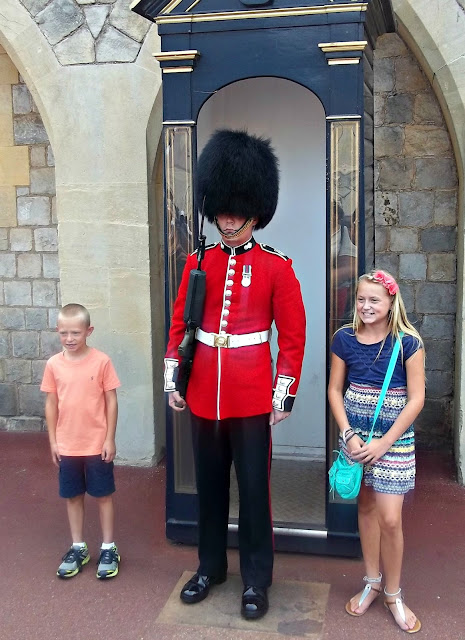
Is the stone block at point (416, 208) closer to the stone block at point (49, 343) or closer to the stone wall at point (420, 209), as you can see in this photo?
the stone wall at point (420, 209)

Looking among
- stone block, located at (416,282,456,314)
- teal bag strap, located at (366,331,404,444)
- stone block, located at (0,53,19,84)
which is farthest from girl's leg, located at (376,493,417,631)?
stone block, located at (0,53,19,84)

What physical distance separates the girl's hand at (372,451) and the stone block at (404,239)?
2.08m

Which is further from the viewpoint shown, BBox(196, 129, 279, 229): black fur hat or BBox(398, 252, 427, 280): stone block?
BBox(398, 252, 427, 280): stone block

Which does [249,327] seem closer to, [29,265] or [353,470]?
[353,470]

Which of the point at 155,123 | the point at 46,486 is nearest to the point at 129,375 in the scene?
the point at 46,486

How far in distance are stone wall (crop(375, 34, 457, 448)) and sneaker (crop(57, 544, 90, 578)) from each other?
2.19 meters

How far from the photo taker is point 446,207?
4227 millimetres

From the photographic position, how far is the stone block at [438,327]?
4.30 meters

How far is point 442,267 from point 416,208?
37cm

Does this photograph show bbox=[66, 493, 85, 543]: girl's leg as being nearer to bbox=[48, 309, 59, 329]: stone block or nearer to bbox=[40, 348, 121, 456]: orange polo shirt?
bbox=[40, 348, 121, 456]: orange polo shirt

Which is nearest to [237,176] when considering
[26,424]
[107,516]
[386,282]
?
[386,282]

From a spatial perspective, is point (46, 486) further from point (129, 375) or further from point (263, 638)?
point (263, 638)

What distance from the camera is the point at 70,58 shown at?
4.10m

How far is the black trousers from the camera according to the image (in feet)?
8.74
